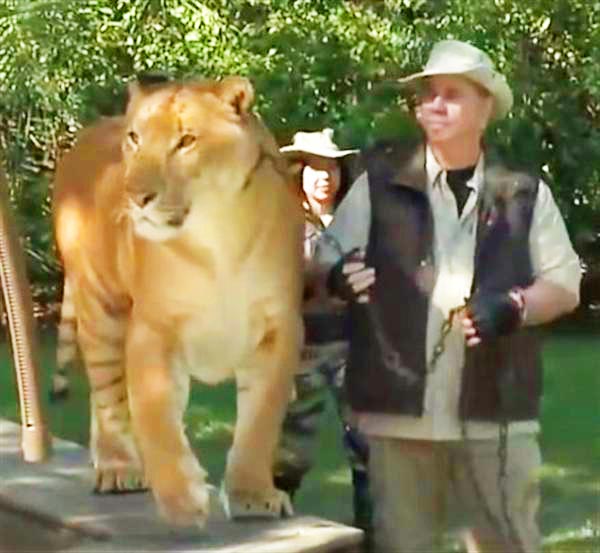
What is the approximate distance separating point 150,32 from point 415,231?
754 millimetres

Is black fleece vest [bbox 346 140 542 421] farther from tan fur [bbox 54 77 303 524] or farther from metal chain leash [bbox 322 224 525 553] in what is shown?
tan fur [bbox 54 77 303 524]

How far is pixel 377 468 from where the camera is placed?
10.3 feet

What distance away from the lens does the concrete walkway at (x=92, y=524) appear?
322 centimetres

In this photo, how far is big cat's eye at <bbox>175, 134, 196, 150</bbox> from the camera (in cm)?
305

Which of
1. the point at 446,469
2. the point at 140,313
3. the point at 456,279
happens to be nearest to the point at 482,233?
the point at 456,279

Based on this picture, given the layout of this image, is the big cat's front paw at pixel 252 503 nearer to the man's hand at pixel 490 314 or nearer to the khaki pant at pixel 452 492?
the khaki pant at pixel 452 492

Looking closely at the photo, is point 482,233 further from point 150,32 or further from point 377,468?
point 150,32

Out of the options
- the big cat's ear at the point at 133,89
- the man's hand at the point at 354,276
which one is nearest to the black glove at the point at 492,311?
the man's hand at the point at 354,276

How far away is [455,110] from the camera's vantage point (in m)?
3.04

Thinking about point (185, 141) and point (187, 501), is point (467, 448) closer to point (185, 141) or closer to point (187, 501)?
point (187, 501)

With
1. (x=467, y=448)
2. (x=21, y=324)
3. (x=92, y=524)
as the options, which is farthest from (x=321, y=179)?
(x=92, y=524)

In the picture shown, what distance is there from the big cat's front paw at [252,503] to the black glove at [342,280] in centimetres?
44

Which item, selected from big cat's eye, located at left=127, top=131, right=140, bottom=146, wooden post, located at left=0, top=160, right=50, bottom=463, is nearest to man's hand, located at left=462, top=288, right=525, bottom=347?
big cat's eye, located at left=127, top=131, right=140, bottom=146

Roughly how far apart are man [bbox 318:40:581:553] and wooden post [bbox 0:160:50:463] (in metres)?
0.76
